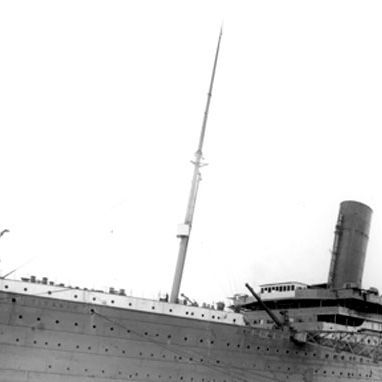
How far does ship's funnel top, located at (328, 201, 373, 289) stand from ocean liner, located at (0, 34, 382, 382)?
108 centimetres

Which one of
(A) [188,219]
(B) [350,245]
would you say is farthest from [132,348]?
(B) [350,245]

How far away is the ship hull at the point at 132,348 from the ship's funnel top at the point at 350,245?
4145 mm

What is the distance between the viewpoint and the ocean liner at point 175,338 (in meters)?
11.1

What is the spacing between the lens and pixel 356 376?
14.9m

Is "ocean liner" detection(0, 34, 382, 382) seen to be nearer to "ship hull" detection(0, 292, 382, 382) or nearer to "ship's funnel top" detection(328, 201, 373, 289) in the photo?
"ship hull" detection(0, 292, 382, 382)

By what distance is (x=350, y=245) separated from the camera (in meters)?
17.9

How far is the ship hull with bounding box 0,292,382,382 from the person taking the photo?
11000 mm

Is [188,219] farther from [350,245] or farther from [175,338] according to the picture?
[350,245]

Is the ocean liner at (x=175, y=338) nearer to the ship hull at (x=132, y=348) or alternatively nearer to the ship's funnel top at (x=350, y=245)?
the ship hull at (x=132, y=348)

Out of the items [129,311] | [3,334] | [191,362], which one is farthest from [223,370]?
[3,334]

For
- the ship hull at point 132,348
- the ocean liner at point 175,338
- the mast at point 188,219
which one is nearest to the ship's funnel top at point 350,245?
the ocean liner at point 175,338

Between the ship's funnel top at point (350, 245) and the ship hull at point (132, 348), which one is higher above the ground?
the ship's funnel top at point (350, 245)

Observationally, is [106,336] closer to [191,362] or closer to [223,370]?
[191,362]

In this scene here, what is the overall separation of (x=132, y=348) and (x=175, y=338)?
41.0 inches
